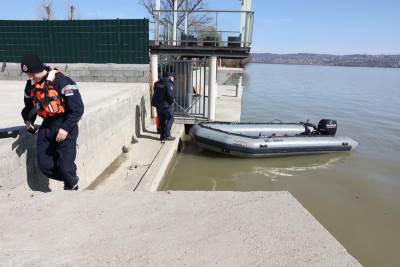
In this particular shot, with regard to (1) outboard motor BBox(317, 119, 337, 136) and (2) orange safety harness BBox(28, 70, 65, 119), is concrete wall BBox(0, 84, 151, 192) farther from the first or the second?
(1) outboard motor BBox(317, 119, 337, 136)

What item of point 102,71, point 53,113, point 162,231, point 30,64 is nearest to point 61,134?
point 53,113

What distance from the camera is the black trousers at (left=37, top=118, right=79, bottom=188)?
3629 mm

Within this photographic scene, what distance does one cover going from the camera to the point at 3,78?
11.8 m

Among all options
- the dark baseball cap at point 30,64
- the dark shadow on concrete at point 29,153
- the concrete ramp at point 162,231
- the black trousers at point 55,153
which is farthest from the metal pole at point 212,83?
the concrete ramp at point 162,231

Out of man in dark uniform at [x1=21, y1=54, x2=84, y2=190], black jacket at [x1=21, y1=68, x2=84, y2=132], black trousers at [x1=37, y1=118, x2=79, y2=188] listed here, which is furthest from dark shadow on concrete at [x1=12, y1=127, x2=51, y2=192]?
black jacket at [x1=21, y1=68, x2=84, y2=132]

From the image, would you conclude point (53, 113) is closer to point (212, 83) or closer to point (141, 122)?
point (141, 122)

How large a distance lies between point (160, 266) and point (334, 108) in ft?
65.2

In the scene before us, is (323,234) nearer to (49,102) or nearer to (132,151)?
(49,102)

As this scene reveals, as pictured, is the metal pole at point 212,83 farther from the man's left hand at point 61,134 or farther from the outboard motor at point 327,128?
the man's left hand at point 61,134

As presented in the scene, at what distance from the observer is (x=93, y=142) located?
6.01 metres

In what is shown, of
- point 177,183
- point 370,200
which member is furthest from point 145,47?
point 370,200

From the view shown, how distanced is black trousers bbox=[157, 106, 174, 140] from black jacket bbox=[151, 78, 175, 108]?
0.10 metres

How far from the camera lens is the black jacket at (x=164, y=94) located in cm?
775

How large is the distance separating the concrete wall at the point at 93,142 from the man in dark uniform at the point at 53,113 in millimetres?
247
